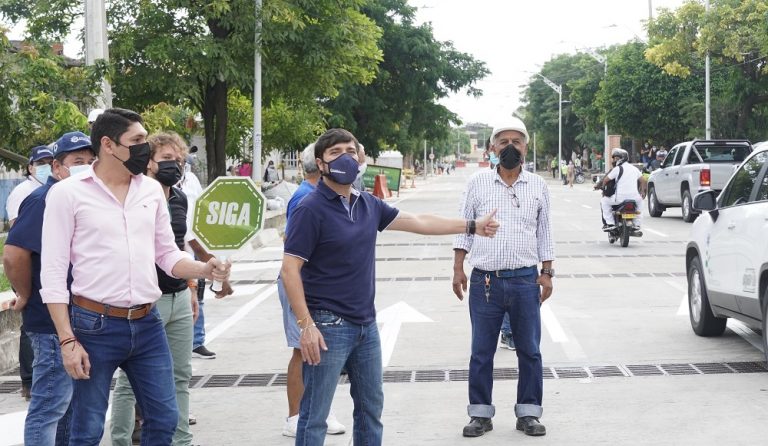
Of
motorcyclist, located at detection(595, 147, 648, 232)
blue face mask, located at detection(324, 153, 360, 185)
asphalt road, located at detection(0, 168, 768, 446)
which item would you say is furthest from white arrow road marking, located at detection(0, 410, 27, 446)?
motorcyclist, located at detection(595, 147, 648, 232)

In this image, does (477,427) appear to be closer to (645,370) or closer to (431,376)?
(431,376)

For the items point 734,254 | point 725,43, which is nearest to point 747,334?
point 734,254

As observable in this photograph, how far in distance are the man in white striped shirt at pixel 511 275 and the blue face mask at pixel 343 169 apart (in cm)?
184

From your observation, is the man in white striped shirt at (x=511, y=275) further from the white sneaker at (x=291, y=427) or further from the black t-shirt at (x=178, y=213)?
the black t-shirt at (x=178, y=213)

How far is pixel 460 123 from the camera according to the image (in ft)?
172

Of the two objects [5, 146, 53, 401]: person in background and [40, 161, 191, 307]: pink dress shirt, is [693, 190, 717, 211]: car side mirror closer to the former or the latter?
[5, 146, 53, 401]: person in background

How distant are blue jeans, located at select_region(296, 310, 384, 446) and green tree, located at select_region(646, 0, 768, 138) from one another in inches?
1302

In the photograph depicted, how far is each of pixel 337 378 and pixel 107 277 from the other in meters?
1.11

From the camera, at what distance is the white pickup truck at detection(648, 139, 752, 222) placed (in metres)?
25.9

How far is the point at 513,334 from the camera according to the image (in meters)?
6.75

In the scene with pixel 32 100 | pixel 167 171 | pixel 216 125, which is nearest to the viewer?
pixel 167 171

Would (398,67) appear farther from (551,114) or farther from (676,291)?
(551,114)

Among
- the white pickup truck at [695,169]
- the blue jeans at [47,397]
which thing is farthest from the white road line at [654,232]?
the blue jeans at [47,397]

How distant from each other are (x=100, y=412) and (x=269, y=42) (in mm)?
22670
